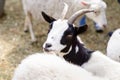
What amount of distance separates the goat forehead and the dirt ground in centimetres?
134

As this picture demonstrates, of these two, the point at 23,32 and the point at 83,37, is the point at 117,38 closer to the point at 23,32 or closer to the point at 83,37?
the point at 83,37

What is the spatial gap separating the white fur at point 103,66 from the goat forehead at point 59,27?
1.44 ft

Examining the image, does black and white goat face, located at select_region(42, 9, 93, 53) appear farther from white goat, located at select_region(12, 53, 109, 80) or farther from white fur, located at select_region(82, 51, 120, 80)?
white goat, located at select_region(12, 53, 109, 80)

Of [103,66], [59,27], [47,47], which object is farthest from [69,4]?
[103,66]

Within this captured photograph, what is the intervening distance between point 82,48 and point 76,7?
63.3 inches

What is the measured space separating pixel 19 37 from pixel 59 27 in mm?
2450

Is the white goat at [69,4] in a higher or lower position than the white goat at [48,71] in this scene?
lower

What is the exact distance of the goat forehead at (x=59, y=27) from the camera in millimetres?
3654

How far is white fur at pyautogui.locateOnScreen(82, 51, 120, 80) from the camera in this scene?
9.32ft

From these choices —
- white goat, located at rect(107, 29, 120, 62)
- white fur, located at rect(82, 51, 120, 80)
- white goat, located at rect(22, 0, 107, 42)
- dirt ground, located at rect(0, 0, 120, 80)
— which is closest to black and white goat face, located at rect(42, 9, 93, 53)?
white fur, located at rect(82, 51, 120, 80)

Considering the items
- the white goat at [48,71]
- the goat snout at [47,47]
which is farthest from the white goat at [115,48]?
the white goat at [48,71]

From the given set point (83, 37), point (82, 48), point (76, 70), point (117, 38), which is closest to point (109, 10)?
point (83, 37)

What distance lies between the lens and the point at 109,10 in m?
7.23

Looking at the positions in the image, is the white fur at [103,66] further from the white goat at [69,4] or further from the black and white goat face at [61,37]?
the white goat at [69,4]
